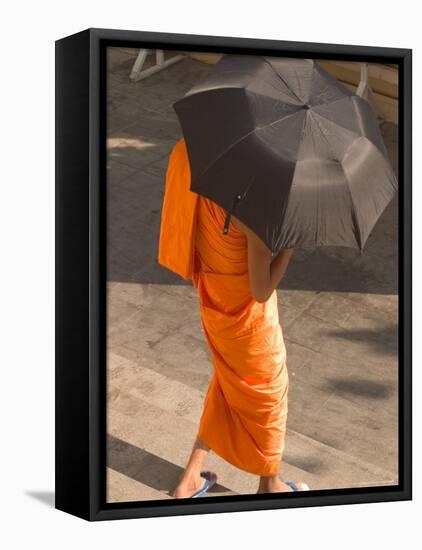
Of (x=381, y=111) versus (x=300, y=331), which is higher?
(x=381, y=111)

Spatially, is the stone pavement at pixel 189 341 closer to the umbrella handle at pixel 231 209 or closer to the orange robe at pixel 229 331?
the orange robe at pixel 229 331

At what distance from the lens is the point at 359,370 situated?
33.4 ft

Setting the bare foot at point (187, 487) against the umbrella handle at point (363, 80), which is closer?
the bare foot at point (187, 487)

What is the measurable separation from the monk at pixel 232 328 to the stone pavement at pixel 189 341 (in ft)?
0.20

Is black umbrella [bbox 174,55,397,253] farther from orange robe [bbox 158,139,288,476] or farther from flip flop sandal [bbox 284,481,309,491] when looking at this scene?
flip flop sandal [bbox 284,481,309,491]

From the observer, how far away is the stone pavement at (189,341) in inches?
375

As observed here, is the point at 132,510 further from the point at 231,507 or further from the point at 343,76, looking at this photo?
the point at 343,76

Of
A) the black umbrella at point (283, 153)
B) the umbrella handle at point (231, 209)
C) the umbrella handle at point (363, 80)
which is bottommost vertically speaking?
the umbrella handle at point (231, 209)

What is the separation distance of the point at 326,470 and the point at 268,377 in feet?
2.23

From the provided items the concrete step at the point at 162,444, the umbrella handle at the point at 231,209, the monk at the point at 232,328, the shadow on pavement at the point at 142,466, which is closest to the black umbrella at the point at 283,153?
the umbrella handle at the point at 231,209

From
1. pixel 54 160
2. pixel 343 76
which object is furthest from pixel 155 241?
pixel 343 76

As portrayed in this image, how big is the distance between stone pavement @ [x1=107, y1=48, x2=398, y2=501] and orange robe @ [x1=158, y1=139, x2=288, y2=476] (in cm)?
6

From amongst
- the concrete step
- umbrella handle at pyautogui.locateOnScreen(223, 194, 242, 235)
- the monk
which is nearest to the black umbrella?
umbrella handle at pyautogui.locateOnScreen(223, 194, 242, 235)

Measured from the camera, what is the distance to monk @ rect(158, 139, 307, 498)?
9602mm
